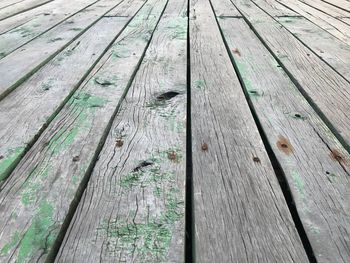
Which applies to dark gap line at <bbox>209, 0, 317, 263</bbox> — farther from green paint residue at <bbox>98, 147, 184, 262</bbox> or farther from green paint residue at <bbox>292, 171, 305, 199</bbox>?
green paint residue at <bbox>98, 147, 184, 262</bbox>

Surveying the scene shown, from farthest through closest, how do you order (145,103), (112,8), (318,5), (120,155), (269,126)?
(318,5) → (112,8) → (145,103) → (269,126) → (120,155)

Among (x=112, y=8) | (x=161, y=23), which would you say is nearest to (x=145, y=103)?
(x=161, y=23)

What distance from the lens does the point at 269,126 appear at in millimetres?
1171

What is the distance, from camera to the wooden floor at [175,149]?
0.75 meters

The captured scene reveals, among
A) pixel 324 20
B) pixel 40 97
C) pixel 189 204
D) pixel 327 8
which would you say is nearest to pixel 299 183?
pixel 189 204

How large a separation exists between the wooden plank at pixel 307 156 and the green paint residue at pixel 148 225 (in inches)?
10.5

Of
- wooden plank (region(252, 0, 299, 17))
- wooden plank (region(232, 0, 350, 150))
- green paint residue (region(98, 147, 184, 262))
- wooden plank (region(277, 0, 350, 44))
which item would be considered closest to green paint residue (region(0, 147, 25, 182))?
green paint residue (region(98, 147, 184, 262))

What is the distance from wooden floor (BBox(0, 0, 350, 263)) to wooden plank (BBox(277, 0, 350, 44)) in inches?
5.3

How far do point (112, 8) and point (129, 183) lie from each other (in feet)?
7.41

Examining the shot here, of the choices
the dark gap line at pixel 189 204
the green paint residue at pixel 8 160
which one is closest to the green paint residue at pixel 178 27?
the dark gap line at pixel 189 204

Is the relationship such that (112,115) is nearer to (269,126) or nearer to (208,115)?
(208,115)

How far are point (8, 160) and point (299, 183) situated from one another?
715mm

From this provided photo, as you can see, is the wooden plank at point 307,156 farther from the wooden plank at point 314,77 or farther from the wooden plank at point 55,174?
the wooden plank at point 55,174

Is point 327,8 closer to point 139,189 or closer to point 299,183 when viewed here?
point 299,183
